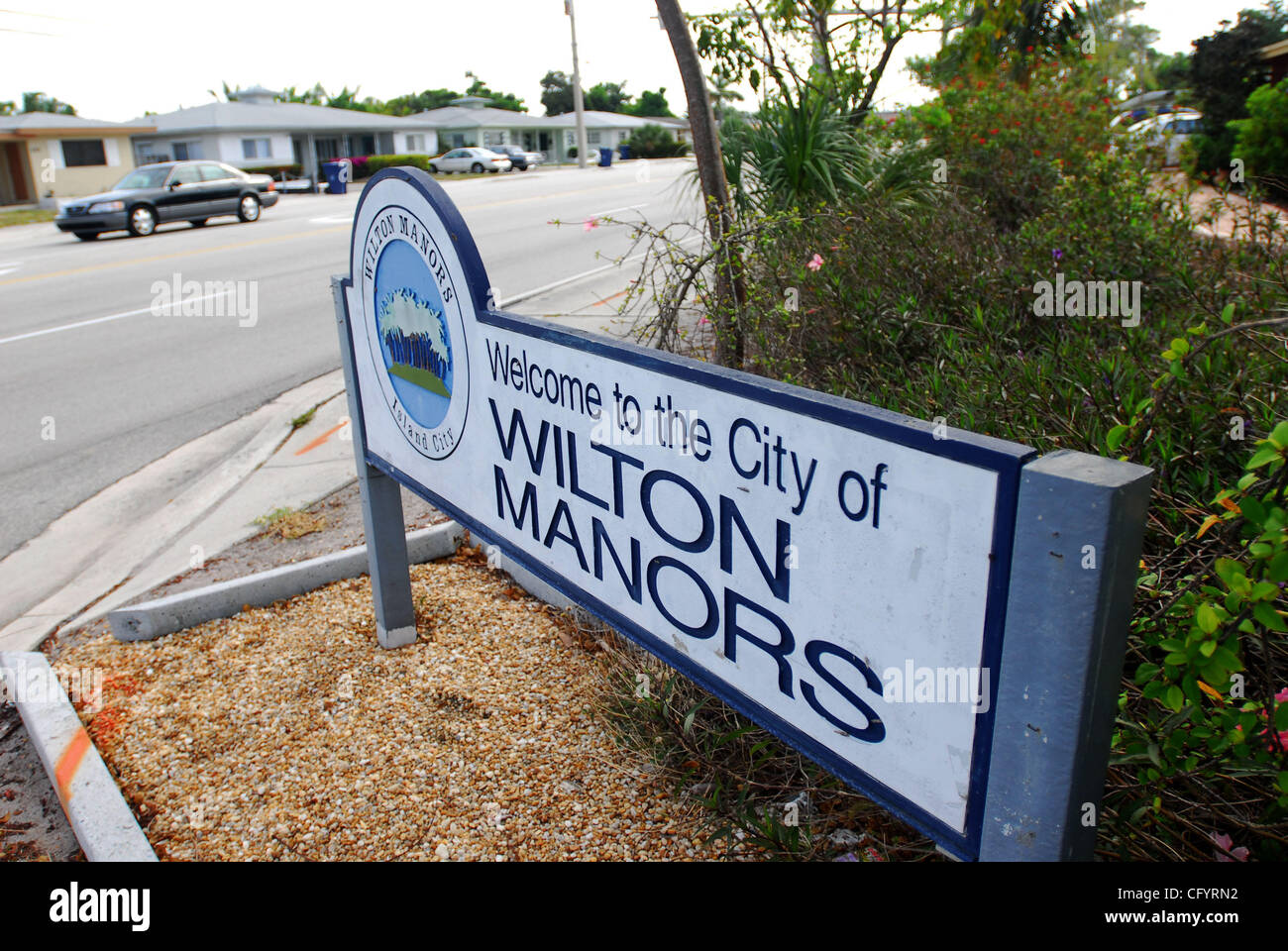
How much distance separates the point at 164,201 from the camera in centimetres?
2038

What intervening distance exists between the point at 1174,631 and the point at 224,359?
8424 mm

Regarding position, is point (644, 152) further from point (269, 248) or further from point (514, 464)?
point (514, 464)

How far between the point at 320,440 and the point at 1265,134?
1679cm

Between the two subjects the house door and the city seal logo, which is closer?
the city seal logo

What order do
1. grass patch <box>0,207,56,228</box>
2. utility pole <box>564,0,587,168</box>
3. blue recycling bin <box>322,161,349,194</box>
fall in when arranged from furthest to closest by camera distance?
utility pole <box>564,0,587,168</box>, blue recycling bin <box>322,161,349,194</box>, grass patch <box>0,207,56,228</box>

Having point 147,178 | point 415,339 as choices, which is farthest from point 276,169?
point 415,339

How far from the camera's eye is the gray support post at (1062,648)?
1.31 m

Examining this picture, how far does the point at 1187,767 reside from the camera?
1.90 meters

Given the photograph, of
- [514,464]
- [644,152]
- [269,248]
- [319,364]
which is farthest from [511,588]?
[644,152]

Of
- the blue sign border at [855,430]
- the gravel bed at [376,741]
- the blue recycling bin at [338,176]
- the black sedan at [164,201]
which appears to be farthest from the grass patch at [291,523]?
the blue recycling bin at [338,176]

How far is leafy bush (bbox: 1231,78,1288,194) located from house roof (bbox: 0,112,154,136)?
126 feet

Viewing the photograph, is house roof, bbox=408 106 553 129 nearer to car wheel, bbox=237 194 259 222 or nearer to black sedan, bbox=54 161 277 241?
car wheel, bbox=237 194 259 222

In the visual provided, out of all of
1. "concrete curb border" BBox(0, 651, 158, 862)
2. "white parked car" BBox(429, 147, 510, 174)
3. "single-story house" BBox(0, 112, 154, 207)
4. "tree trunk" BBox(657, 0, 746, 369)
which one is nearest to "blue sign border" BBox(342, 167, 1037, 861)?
"concrete curb border" BBox(0, 651, 158, 862)

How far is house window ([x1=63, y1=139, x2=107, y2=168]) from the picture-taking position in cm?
3881
